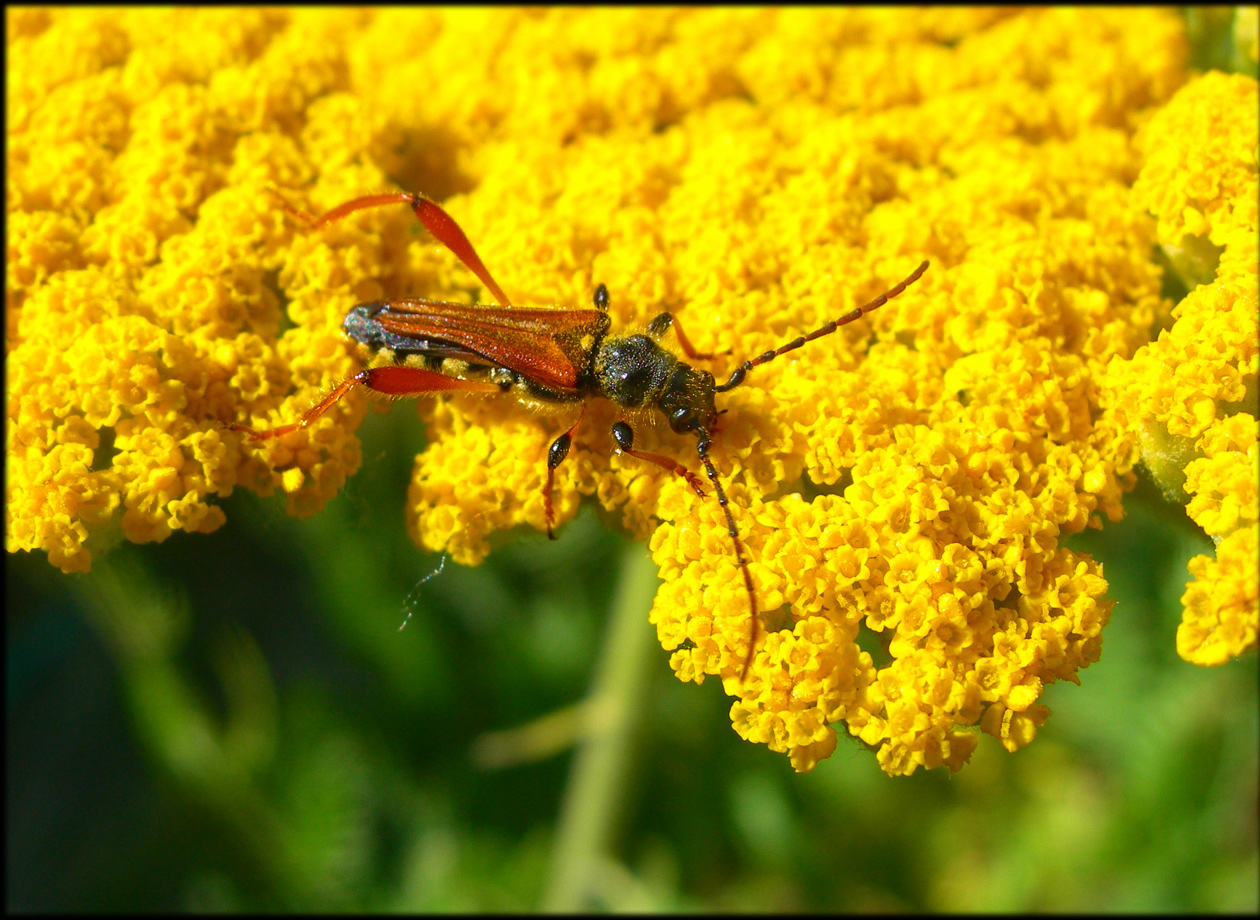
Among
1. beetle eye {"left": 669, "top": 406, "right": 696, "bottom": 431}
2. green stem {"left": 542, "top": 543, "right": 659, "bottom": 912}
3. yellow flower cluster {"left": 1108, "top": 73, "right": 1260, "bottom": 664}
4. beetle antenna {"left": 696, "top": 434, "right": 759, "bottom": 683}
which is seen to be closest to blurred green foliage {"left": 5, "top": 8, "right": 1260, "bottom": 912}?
green stem {"left": 542, "top": 543, "right": 659, "bottom": 912}

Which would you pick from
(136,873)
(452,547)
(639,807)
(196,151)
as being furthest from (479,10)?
(136,873)

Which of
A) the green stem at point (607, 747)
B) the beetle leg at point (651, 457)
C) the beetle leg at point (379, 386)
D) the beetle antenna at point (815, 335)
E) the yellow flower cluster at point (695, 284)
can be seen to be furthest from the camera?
the green stem at point (607, 747)

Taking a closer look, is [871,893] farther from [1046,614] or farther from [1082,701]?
[1046,614]

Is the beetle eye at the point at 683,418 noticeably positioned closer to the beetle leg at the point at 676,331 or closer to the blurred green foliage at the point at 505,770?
the beetle leg at the point at 676,331

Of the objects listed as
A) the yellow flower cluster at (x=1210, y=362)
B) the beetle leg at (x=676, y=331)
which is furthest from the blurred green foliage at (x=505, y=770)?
the yellow flower cluster at (x=1210, y=362)

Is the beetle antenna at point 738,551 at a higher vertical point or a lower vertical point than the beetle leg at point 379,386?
lower

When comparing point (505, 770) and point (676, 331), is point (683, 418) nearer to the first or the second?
point (676, 331)
